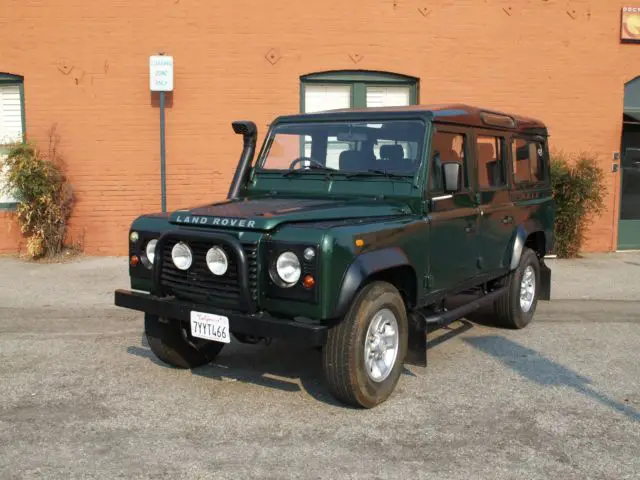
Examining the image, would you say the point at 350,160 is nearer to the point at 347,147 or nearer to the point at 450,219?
the point at 347,147

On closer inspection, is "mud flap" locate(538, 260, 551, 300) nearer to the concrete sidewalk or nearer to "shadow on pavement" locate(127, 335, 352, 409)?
the concrete sidewalk

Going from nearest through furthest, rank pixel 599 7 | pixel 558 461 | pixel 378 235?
pixel 558 461 < pixel 378 235 < pixel 599 7

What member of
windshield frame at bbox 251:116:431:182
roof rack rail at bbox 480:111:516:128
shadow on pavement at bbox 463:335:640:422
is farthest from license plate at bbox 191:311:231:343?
roof rack rail at bbox 480:111:516:128

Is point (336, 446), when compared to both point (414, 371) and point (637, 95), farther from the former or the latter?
point (637, 95)

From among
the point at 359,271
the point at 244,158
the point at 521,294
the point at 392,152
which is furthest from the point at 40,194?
the point at 359,271

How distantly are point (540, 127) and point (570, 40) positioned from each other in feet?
17.0

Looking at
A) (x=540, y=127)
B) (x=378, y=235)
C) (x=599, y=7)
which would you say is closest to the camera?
(x=378, y=235)

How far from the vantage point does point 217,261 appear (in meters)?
4.23

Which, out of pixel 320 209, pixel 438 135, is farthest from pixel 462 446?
pixel 438 135

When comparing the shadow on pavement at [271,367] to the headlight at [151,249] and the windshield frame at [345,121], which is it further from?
the windshield frame at [345,121]

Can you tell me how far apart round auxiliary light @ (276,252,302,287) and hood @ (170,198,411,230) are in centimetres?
21

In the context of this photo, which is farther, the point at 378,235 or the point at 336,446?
the point at 378,235

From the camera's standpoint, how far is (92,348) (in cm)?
588

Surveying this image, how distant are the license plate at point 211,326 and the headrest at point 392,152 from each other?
181 centimetres
